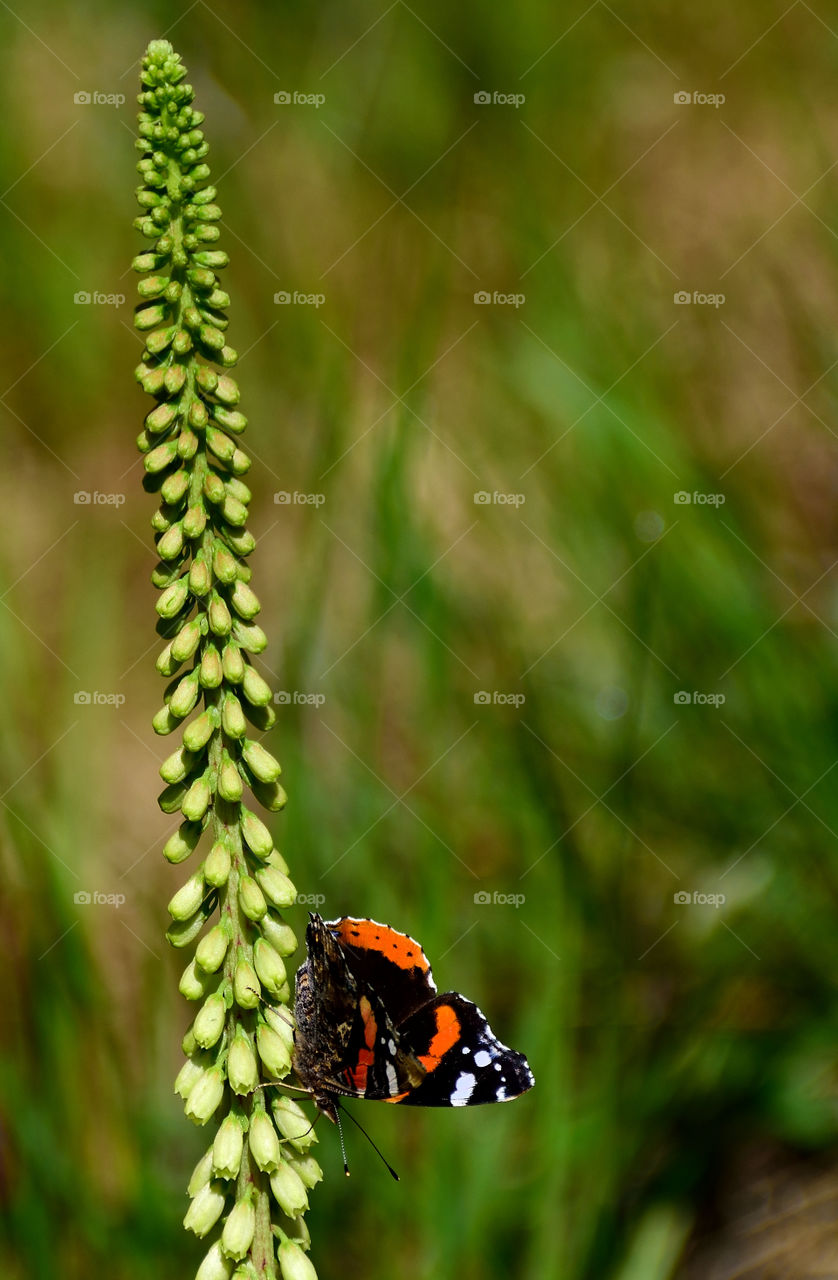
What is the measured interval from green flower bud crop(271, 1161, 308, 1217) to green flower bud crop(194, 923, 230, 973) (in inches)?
17.1

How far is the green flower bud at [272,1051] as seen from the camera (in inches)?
100

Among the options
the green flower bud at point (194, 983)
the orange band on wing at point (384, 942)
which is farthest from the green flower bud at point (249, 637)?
the orange band on wing at point (384, 942)

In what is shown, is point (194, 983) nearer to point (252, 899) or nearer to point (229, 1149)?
point (252, 899)

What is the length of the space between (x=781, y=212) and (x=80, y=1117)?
7.58m

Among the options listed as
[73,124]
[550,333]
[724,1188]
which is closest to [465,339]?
[550,333]

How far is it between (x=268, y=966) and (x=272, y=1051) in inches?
7.2

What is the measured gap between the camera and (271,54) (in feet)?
29.4

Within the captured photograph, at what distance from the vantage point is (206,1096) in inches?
99.7

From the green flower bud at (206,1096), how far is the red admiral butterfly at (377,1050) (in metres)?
0.35

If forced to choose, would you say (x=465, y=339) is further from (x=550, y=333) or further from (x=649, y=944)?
(x=649, y=944)

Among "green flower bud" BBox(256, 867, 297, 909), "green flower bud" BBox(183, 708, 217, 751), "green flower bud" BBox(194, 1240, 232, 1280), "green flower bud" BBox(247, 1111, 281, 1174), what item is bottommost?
"green flower bud" BBox(194, 1240, 232, 1280)

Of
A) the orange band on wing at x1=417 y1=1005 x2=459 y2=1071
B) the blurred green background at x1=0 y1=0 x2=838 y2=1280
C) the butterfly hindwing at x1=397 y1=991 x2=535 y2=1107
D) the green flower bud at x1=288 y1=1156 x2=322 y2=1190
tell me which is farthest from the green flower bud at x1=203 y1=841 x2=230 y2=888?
the blurred green background at x1=0 y1=0 x2=838 y2=1280

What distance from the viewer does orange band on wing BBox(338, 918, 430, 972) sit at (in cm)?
323

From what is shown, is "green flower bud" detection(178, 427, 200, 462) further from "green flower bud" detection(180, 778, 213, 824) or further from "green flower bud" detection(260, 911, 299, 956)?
"green flower bud" detection(260, 911, 299, 956)
